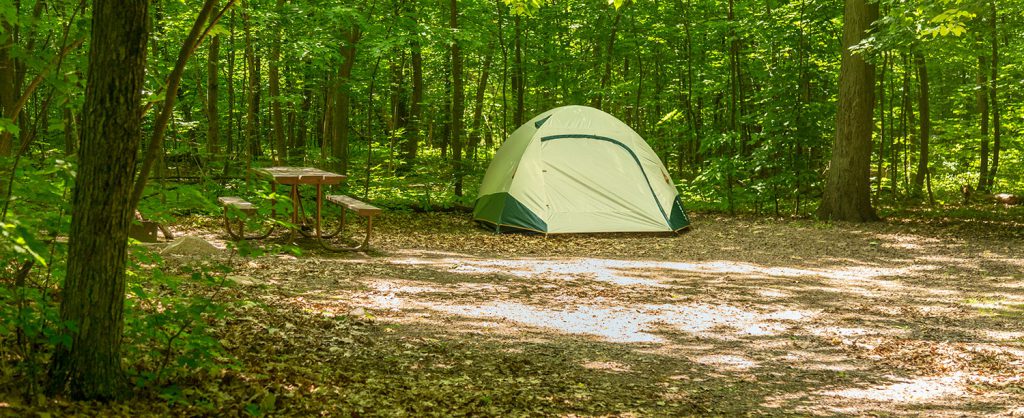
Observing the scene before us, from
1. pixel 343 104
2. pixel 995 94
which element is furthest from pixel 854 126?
pixel 343 104

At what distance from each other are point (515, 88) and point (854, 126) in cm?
1046

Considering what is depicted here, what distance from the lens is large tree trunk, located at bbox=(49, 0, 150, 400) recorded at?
2986 millimetres

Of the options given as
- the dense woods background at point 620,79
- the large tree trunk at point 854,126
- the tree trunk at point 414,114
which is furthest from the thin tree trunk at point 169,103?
the tree trunk at point 414,114

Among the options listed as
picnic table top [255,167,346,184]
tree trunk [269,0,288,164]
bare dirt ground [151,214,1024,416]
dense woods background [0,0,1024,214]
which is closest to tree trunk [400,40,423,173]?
dense woods background [0,0,1024,214]

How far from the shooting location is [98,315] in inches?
121

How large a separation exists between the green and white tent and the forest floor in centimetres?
153

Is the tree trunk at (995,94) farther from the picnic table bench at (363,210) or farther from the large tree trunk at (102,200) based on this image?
the large tree trunk at (102,200)

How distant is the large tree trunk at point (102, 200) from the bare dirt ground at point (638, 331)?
2.86ft

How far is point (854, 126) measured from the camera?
12680 mm

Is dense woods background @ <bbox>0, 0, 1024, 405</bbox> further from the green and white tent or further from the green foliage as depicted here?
the green and white tent

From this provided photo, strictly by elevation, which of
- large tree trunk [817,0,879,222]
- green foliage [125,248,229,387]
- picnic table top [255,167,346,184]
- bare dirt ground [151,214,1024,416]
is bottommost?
bare dirt ground [151,214,1024,416]

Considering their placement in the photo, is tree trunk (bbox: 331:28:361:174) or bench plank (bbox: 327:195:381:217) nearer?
bench plank (bbox: 327:195:381:217)

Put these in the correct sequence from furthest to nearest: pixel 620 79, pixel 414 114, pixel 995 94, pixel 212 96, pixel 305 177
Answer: pixel 620 79, pixel 414 114, pixel 995 94, pixel 212 96, pixel 305 177

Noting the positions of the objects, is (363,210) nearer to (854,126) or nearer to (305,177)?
(305,177)
